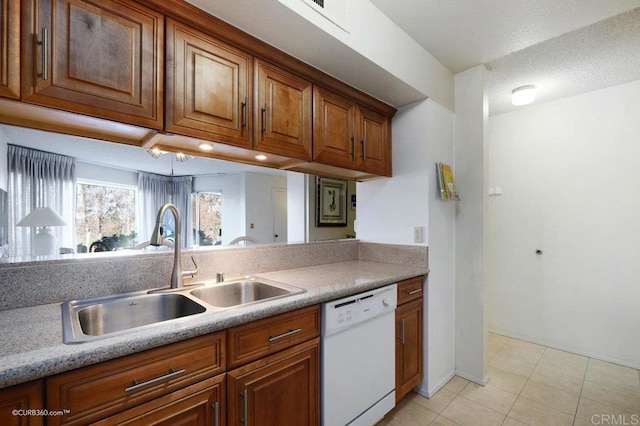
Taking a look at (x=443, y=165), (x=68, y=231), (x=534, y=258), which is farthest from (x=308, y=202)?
(x=68, y=231)

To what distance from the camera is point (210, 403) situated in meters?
1.03

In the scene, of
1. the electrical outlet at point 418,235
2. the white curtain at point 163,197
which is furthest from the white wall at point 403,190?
the white curtain at point 163,197

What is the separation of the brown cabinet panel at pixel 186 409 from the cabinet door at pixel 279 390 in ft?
0.15

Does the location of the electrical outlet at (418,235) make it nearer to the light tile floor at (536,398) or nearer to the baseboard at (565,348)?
the light tile floor at (536,398)

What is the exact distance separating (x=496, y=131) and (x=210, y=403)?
11.7 feet

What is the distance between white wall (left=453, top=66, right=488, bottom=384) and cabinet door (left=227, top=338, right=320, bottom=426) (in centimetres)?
150

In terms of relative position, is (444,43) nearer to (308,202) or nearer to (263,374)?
(308,202)

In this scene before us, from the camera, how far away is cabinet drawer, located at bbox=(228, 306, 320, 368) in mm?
1115

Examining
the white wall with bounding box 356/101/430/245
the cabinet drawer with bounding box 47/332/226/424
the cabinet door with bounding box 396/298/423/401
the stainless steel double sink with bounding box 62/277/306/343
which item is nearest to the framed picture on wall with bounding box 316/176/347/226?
the white wall with bounding box 356/101/430/245

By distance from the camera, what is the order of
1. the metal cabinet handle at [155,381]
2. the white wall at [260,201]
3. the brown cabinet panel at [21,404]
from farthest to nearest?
the white wall at [260,201], the metal cabinet handle at [155,381], the brown cabinet panel at [21,404]

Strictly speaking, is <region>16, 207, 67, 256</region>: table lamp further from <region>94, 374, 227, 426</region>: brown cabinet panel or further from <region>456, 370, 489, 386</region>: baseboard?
<region>456, 370, 489, 386</region>: baseboard

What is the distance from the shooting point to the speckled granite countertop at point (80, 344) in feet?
2.36

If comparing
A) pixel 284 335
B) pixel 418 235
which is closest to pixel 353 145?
pixel 418 235

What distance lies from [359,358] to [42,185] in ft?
11.0
